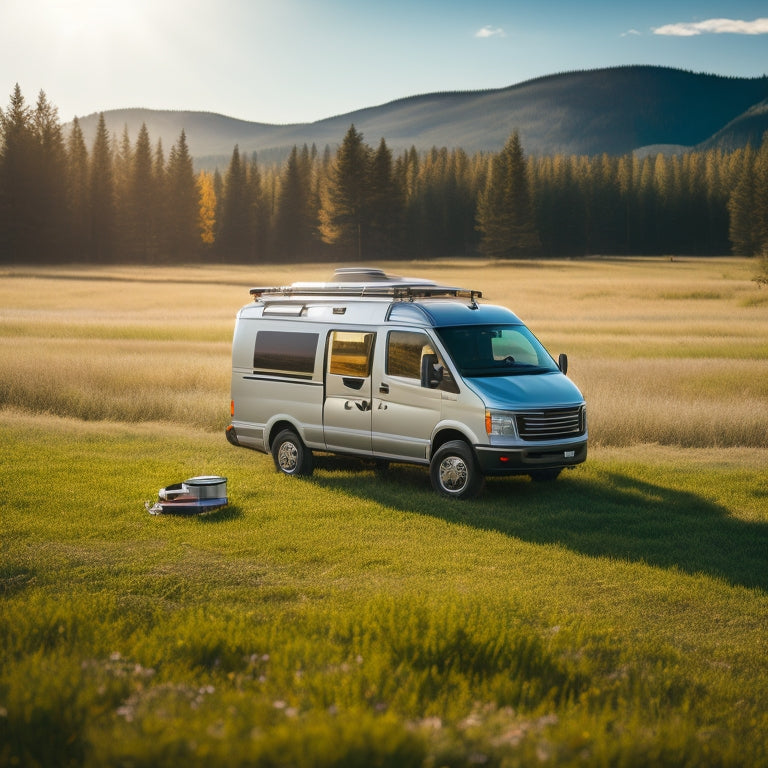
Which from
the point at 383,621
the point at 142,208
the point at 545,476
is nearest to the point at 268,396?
the point at 545,476

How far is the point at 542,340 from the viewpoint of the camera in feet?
114

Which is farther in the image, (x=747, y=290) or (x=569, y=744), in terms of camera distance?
(x=747, y=290)

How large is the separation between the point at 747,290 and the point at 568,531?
50.8 meters

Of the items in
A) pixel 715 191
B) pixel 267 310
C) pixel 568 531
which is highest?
pixel 715 191

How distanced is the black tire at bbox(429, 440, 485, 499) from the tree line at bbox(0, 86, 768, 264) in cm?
8241

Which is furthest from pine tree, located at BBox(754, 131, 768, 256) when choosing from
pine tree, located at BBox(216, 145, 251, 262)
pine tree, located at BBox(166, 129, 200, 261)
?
pine tree, located at BBox(166, 129, 200, 261)

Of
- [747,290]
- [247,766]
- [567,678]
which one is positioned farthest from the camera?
[747,290]

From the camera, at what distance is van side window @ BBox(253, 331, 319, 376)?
14320 millimetres

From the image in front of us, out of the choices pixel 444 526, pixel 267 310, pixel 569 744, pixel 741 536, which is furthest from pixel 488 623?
pixel 267 310

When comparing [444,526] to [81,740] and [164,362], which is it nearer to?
[81,740]

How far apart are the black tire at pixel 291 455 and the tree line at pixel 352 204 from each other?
8049 cm

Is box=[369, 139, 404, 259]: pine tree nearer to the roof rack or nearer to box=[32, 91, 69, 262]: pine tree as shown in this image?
box=[32, 91, 69, 262]: pine tree

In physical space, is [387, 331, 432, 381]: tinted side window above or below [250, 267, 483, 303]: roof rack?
below

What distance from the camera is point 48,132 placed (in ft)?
323
